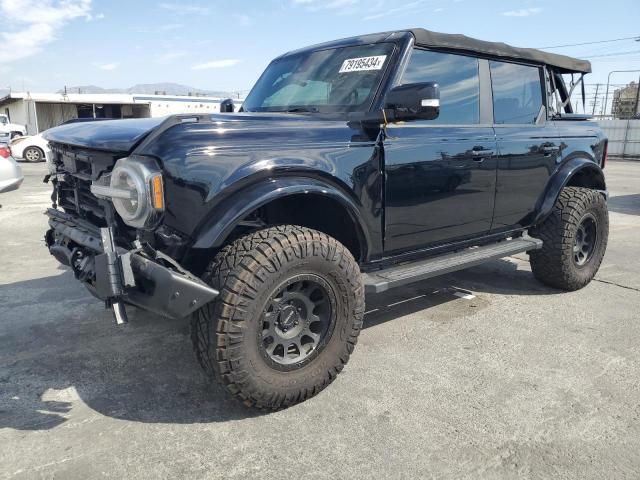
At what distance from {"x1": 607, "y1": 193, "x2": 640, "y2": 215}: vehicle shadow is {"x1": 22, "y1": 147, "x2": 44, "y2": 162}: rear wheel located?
18.8 metres

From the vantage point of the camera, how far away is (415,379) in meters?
3.16

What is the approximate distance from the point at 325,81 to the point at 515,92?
67.0 inches

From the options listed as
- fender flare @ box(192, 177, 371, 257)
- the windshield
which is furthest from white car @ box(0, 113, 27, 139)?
fender flare @ box(192, 177, 371, 257)

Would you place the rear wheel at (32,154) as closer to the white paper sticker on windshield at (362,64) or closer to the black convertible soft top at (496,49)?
the white paper sticker on windshield at (362,64)

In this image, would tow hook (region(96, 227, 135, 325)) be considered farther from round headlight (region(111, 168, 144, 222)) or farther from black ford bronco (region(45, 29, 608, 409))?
round headlight (region(111, 168, 144, 222))

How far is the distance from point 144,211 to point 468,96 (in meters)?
2.53

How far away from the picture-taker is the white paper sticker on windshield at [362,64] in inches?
134

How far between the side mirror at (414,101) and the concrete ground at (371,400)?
1.54 meters

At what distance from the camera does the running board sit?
3.26 m

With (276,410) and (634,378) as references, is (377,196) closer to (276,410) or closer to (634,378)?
(276,410)

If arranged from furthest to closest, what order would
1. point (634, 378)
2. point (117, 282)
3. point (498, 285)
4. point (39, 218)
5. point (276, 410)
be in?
1. point (39, 218)
2. point (498, 285)
3. point (634, 378)
4. point (276, 410)
5. point (117, 282)

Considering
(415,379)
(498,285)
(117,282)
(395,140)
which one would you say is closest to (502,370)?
(415,379)

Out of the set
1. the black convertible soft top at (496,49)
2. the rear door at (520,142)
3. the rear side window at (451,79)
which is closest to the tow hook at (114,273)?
the rear side window at (451,79)

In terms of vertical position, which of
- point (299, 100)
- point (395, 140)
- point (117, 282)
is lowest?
point (117, 282)
